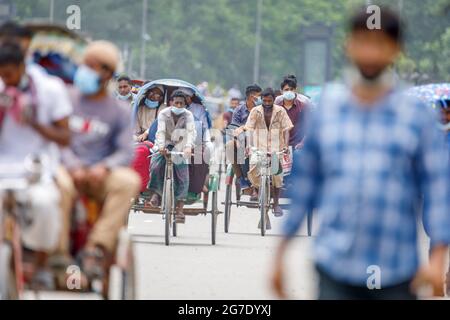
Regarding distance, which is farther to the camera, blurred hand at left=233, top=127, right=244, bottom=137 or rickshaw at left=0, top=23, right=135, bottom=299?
blurred hand at left=233, top=127, right=244, bottom=137

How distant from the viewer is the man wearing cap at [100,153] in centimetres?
977

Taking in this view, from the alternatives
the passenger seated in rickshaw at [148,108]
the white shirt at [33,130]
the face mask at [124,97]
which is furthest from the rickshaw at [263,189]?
the white shirt at [33,130]

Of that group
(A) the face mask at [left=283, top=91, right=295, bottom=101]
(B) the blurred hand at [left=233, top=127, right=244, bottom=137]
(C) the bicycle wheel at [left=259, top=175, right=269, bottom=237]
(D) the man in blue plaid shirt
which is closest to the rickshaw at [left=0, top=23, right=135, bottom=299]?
(D) the man in blue plaid shirt

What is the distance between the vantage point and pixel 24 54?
378 inches

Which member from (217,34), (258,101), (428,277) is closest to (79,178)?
(428,277)

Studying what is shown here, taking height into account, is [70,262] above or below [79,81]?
below

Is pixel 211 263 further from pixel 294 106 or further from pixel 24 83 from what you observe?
pixel 24 83

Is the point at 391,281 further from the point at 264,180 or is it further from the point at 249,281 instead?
the point at 264,180

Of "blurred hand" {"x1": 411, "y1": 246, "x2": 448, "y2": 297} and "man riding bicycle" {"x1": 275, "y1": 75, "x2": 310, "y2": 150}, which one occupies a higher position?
"man riding bicycle" {"x1": 275, "y1": 75, "x2": 310, "y2": 150}

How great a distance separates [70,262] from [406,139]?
2989 millimetres

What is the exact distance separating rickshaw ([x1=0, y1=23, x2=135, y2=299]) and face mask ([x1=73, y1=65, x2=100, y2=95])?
0.34m

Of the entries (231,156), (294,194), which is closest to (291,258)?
(231,156)

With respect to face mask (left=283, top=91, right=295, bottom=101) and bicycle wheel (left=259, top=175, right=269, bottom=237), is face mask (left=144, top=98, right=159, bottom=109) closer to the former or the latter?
bicycle wheel (left=259, top=175, right=269, bottom=237)

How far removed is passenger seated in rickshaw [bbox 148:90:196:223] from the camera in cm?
1922
